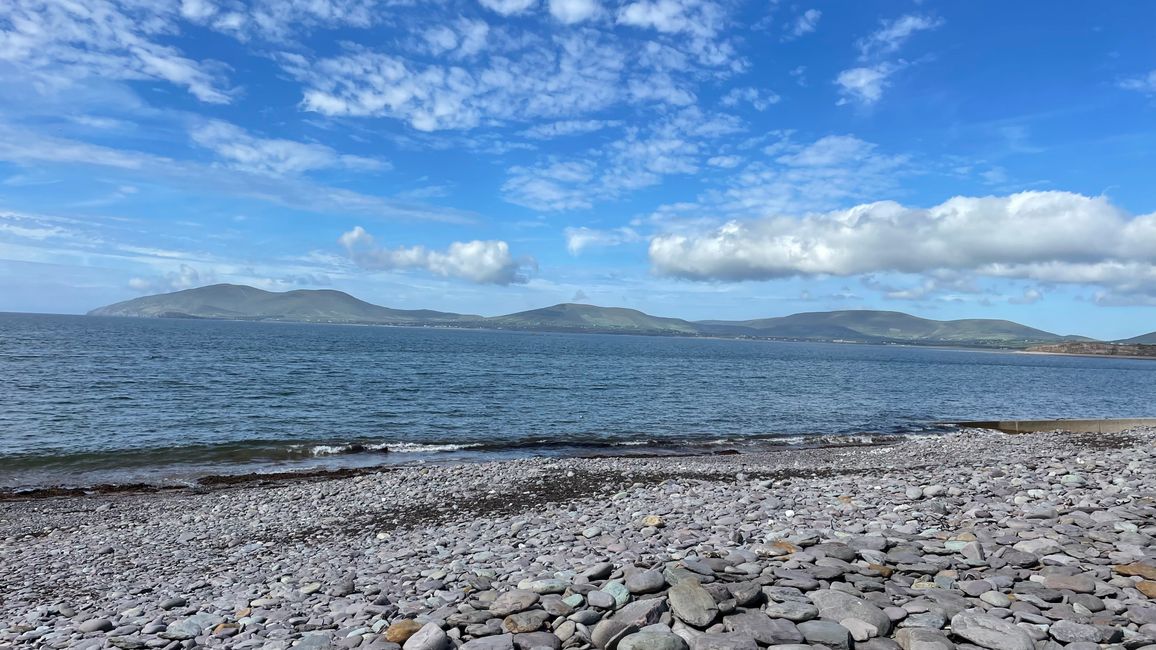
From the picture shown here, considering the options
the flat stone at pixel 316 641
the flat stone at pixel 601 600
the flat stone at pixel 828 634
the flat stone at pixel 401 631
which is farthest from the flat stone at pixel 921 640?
the flat stone at pixel 316 641

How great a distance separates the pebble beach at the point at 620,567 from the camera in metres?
6.30

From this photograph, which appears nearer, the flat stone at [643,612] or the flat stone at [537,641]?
the flat stone at [537,641]

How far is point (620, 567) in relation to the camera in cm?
843

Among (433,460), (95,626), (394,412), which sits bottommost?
(433,460)

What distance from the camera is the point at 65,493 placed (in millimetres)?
21750

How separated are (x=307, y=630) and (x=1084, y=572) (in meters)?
8.70

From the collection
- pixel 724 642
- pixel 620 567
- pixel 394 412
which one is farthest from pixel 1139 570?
pixel 394 412

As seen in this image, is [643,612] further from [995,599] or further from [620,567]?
[995,599]

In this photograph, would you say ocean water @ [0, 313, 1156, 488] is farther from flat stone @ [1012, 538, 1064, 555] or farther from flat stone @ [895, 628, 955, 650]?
flat stone @ [895, 628, 955, 650]

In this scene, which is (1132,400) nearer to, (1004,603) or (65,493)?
(1004,603)

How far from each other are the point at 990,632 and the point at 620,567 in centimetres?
405

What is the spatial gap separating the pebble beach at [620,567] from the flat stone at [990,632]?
0.02 meters

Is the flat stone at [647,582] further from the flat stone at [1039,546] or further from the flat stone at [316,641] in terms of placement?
the flat stone at [1039,546]

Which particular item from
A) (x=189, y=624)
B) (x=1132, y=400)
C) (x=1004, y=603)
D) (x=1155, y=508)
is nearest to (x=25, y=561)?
(x=189, y=624)
